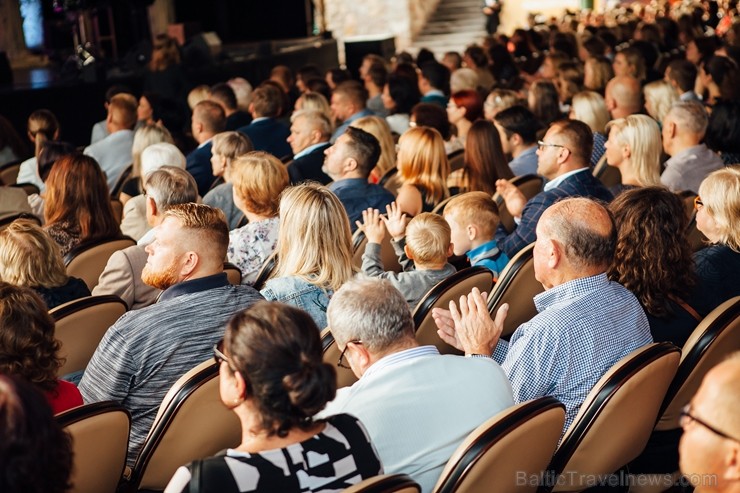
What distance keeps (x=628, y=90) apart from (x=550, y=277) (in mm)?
4831

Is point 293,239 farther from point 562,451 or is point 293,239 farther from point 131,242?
point 562,451

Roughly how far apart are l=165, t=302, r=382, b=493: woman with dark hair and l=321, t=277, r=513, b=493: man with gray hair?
0.78ft

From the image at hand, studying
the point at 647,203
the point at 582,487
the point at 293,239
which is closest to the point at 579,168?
the point at 647,203

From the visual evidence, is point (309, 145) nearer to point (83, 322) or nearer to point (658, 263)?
point (83, 322)

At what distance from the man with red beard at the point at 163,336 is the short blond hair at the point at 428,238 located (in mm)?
867

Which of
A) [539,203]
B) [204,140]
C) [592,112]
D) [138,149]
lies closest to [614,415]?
[539,203]

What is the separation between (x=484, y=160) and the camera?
18.3 feet

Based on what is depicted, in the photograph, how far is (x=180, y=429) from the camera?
2.54 metres

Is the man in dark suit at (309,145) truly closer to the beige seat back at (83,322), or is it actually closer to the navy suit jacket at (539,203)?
the navy suit jacket at (539,203)

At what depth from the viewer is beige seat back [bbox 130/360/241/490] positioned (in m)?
2.48

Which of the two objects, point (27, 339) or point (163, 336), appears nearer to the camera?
point (27, 339)

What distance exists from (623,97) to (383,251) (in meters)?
3.57

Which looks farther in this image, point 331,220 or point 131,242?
point 131,242

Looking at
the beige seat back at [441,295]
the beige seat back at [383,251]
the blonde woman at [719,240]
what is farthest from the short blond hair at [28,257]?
the blonde woman at [719,240]
